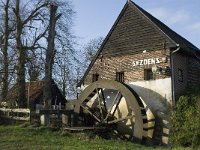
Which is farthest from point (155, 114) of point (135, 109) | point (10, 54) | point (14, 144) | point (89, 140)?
point (10, 54)

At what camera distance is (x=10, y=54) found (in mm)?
A: 26812

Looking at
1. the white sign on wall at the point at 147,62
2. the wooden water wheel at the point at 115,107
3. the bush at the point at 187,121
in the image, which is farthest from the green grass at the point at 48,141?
the white sign on wall at the point at 147,62

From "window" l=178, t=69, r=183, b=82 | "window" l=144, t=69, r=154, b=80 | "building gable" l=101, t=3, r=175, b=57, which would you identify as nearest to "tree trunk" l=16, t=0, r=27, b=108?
"building gable" l=101, t=3, r=175, b=57

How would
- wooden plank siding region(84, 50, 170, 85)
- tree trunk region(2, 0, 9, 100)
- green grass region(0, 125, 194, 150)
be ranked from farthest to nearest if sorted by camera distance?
tree trunk region(2, 0, 9, 100) < wooden plank siding region(84, 50, 170, 85) < green grass region(0, 125, 194, 150)

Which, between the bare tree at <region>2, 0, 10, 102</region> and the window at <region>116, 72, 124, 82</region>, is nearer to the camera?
the window at <region>116, 72, 124, 82</region>

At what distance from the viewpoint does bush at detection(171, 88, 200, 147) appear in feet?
60.4

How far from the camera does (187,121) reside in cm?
1889

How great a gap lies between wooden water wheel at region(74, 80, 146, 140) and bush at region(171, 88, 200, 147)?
1.57 m

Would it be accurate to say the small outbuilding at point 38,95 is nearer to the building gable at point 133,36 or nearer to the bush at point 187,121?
the building gable at point 133,36

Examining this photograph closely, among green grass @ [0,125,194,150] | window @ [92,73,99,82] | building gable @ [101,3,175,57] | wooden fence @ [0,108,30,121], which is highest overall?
building gable @ [101,3,175,57]

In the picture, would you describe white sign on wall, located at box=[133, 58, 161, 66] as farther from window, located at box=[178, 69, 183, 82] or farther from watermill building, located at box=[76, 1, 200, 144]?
window, located at box=[178, 69, 183, 82]

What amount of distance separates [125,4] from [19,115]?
867 cm

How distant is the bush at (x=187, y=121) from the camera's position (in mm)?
18422

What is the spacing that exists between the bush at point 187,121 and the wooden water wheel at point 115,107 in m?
1.57
